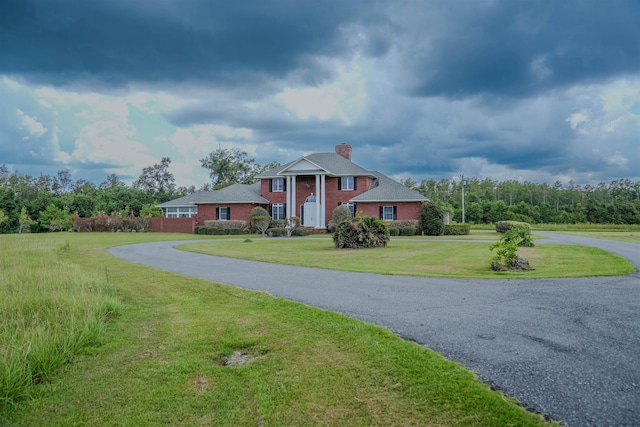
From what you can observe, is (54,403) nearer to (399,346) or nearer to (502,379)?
Answer: (399,346)

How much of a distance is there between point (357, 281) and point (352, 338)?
15.9 feet

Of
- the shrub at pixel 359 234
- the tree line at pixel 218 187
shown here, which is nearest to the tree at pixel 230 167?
the tree line at pixel 218 187

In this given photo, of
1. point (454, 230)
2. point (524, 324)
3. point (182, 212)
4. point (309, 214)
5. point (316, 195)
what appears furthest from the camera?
point (182, 212)

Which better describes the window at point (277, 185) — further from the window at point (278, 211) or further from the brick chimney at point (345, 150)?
the brick chimney at point (345, 150)

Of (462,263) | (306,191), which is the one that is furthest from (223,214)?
(462,263)

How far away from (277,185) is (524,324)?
3502 centimetres

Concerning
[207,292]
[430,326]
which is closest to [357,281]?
[207,292]

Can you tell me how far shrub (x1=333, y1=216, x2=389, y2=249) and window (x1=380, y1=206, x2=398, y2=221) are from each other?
1473 cm

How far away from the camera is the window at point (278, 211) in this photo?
131ft

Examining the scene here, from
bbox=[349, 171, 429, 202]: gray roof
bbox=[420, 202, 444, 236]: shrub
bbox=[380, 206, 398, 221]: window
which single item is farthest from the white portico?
bbox=[420, 202, 444, 236]: shrub

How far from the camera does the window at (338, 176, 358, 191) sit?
126ft

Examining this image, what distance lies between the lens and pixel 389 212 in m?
36.1

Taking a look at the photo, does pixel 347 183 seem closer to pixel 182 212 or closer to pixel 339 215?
pixel 339 215

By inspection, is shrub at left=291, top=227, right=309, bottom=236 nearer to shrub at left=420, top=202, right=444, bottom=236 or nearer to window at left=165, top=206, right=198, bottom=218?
shrub at left=420, top=202, right=444, bottom=236
